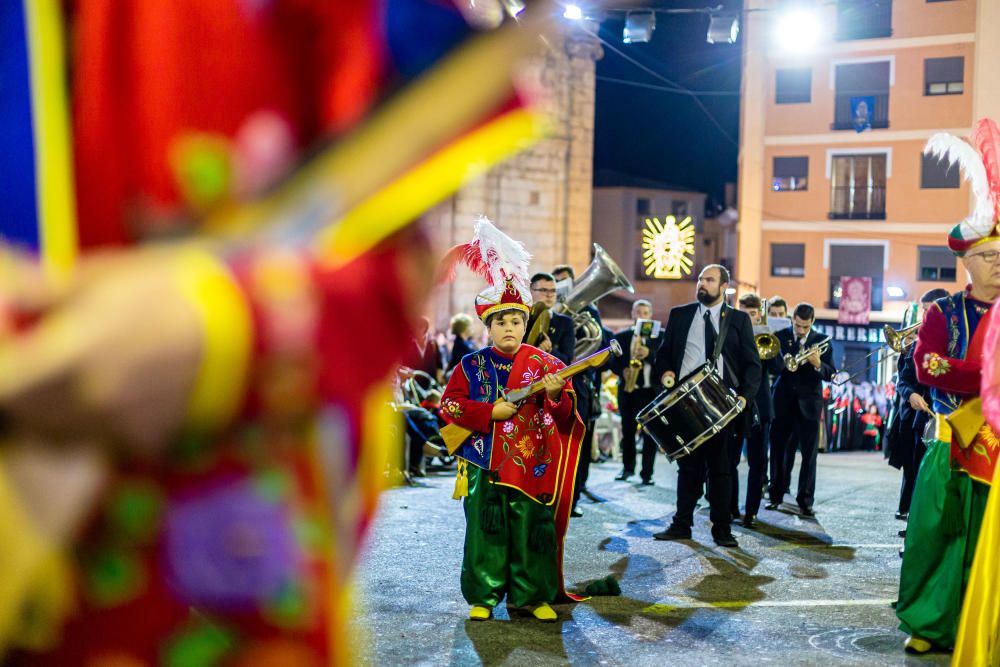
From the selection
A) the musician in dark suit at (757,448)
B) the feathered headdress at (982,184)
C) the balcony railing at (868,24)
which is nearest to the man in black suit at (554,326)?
the musician in dark suit at (757,448)

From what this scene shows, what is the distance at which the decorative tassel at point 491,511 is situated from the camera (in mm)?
6207

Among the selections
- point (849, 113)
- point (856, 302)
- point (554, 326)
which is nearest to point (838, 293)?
point (856, 302)

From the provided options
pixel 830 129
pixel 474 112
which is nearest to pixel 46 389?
pixel 474 112

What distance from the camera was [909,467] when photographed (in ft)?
30.4

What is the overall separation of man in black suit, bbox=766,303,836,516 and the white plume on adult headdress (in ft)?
17.4

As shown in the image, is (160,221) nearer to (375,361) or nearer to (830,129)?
(375,361)

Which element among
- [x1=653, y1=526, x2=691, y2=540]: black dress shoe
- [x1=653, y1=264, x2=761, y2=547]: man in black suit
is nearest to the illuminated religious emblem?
[x1=653, y1=264, x2=761, y2=547]: man in black suit

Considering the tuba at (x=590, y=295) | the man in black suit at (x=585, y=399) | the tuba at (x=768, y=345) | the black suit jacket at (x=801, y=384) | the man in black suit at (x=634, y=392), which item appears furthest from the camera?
the man in black suit at (x=634, y=392)

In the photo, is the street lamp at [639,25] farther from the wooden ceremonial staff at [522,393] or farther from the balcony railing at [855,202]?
the balcony railing at [855,202]

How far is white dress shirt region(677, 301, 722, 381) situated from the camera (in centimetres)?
913

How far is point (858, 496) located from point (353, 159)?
1160 cm

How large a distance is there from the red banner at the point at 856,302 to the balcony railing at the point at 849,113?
467 centimetres

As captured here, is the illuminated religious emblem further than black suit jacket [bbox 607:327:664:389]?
Yes

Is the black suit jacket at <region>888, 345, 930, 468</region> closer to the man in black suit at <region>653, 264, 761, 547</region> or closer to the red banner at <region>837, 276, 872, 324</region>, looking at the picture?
the man in black suit at <region>653, 264, 761, 547</region>
